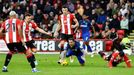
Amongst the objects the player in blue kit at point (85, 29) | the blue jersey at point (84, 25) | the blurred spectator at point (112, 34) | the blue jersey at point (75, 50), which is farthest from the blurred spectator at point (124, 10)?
the blue jersey at point (75, 50)

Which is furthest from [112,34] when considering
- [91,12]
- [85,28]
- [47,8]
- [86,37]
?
[47,8]

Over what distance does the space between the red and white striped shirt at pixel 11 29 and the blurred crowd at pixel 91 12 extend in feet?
35.6

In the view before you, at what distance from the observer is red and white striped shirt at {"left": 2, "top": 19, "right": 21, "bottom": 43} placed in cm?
1644

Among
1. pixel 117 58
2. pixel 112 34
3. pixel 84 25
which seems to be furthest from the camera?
pixel 112 34

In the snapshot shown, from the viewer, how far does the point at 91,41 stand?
27.6 m

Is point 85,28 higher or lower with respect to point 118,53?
lower

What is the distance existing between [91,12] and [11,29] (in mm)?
12720

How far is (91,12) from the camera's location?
28891 mm

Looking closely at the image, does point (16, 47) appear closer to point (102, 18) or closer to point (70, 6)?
point (102, 18)

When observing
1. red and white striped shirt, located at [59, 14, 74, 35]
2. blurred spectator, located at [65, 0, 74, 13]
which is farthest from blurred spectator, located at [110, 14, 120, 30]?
red and white striped shirt, located at [59, 14, 74, 35]

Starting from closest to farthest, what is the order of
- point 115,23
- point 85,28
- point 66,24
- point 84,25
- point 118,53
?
point 118,53
point 66,24
point 84,25
point 85,28
point 115,23

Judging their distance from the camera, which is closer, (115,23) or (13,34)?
(13,34)

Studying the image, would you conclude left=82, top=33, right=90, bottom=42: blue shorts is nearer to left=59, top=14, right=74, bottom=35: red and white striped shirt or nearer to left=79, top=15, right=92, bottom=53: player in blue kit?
left=79, top=15, right=92, bottom=53: player in blue kit

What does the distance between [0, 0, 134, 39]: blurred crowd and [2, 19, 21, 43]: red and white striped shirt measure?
10861 millimetres
